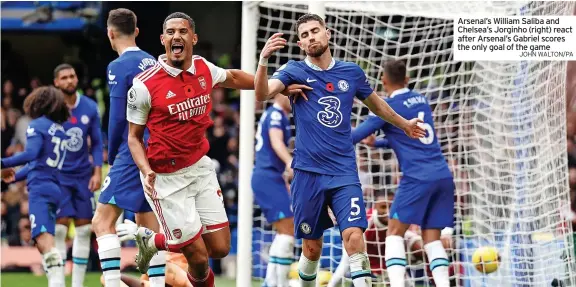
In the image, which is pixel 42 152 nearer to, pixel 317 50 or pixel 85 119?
pixel 85 119

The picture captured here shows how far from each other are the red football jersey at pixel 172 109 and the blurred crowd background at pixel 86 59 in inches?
268

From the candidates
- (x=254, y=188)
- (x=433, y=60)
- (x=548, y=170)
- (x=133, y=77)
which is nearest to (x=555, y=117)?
(x=548, y=170)

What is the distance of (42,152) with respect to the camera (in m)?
9.35

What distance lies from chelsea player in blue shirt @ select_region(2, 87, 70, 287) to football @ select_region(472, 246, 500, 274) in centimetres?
373

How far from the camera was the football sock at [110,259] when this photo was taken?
759 cm

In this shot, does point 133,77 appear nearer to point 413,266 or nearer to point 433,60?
point 413,266

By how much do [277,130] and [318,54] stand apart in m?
2.62

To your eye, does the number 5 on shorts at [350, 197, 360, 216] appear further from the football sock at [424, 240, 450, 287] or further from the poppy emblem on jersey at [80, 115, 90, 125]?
the poppy emblem on jersey at [80, 115, 90, 125]

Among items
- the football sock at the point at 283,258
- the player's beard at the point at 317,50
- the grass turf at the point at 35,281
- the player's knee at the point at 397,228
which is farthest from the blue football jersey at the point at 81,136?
the player's beard at the point at 317,50

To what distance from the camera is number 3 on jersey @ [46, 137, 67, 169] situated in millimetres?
9422

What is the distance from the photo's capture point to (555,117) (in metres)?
9.40

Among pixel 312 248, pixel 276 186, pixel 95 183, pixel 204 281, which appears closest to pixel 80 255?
pixel 95 183

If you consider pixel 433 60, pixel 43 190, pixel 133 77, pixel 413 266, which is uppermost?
pixel 433 60

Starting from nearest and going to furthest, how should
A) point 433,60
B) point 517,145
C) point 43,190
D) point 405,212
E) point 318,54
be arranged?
point 318,54 < point 405,212 < point 43,190 < point 517,145 < point 433,60
